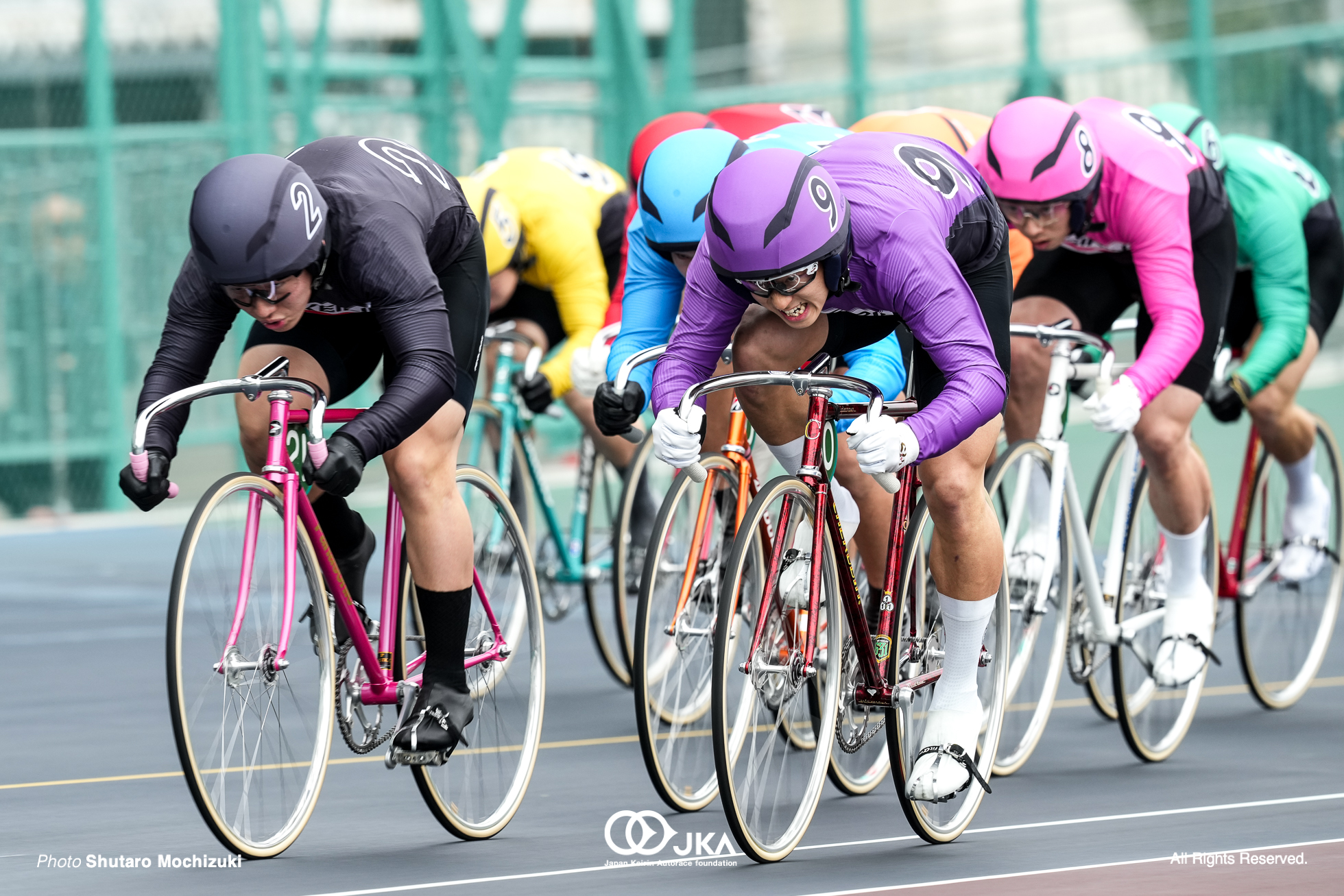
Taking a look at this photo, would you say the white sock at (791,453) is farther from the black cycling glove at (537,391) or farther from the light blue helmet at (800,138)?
the black cycling glove at (537,391)

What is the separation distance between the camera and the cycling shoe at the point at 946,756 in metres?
5.35

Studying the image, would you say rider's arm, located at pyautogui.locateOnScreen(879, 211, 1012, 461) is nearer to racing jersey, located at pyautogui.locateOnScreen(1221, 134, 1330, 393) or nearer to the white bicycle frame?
the white bicycle frame

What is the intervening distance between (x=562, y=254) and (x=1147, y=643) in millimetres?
2654

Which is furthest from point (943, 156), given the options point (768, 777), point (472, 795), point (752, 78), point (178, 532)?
point (752, 78)

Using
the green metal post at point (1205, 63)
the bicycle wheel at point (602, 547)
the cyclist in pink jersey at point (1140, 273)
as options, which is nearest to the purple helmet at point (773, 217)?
the cyclist in pink jersey at point (1140, 273)

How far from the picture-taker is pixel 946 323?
5.04 m

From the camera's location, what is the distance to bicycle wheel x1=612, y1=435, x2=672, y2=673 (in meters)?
7.61

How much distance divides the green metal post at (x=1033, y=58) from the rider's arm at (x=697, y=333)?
9.15 metres

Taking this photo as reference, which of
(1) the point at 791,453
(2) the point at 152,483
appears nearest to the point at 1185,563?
(1) the point at 791,453

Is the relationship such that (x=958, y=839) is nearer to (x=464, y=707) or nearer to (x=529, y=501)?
(x=464, y=707)

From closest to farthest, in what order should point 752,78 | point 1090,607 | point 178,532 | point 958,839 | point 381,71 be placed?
point 958,839, point 1090,607, point 178,532, point 381,71, point 752,78

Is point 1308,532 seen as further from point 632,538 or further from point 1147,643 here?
point 632,538

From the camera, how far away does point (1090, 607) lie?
6.66m

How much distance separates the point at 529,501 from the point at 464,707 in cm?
301
